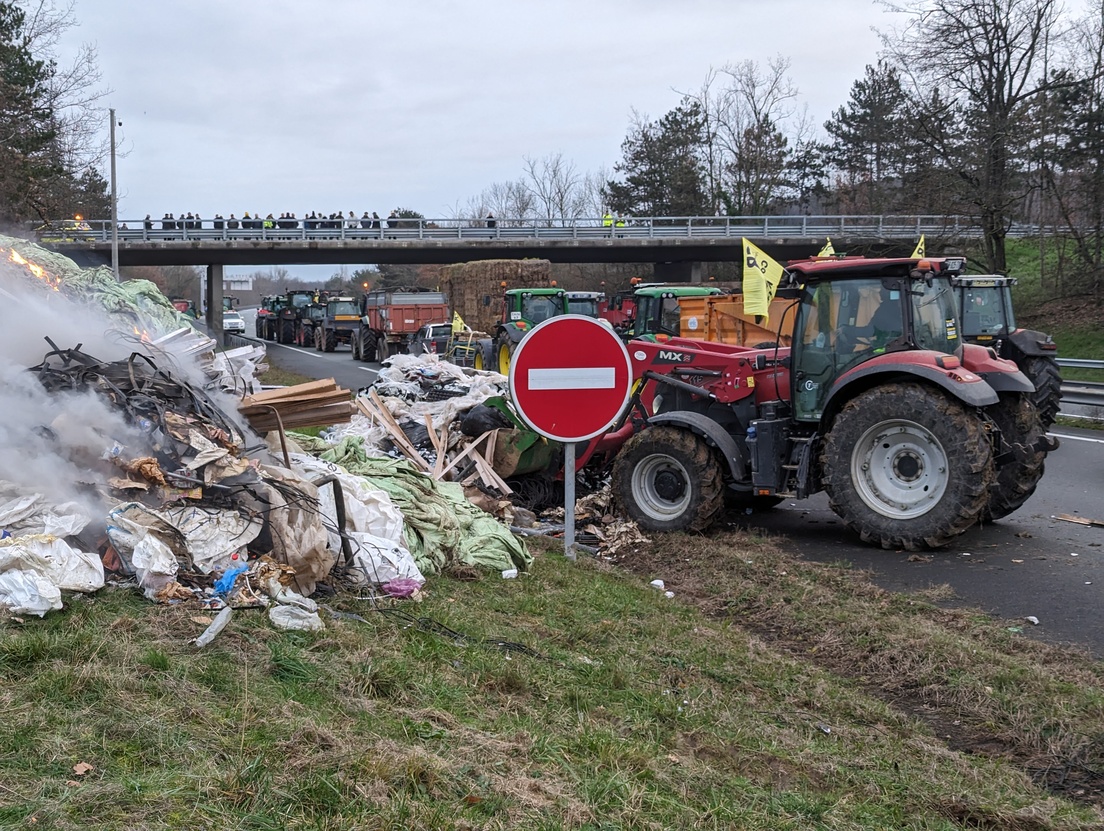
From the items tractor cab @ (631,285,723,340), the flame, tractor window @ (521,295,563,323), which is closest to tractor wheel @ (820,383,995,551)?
the flame

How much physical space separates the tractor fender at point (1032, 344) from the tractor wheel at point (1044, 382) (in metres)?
0.07

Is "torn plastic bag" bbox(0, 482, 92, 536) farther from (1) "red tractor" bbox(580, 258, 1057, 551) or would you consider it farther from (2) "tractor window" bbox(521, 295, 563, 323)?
(2) "tractor window" bbox(521, 295, 563, 323)

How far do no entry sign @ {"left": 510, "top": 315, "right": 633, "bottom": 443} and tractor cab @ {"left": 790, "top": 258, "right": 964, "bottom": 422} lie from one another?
2.56m

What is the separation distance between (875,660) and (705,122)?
59.5 meters

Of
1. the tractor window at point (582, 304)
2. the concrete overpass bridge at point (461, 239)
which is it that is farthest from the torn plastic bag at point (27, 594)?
the concrete overpass bridge at point (461, 239)

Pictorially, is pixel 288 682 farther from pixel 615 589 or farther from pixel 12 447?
pixel 615 589

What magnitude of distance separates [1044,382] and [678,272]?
145ft

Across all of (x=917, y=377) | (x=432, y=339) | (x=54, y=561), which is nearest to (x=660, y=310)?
(x=917, y=377)

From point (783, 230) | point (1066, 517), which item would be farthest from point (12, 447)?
point (783, 230)

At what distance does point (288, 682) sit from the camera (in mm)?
4016

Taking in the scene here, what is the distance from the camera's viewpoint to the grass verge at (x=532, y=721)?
3080mm

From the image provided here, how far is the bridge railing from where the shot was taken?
47.2 metres

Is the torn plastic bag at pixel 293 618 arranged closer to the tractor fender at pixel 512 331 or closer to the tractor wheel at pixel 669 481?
the tractor wheel at pixel 669 481

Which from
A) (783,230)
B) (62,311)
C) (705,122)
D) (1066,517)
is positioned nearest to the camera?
(62,311)
